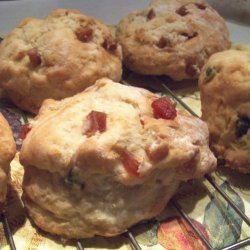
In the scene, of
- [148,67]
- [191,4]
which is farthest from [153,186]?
[191,4]

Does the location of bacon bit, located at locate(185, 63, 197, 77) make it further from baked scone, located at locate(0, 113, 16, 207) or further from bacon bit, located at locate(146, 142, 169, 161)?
baked scone, located at locate(0, 113, 16, 207)

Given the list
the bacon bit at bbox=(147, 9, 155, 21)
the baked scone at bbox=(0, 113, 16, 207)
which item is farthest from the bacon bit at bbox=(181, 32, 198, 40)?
the baked scone at bbox=(0, 113, 16, 207)

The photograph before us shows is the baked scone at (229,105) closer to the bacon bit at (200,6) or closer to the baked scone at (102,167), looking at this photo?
→ the baked scone at (102,167)

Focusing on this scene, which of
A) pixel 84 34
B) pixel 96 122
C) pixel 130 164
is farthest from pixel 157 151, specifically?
pixel 84 34


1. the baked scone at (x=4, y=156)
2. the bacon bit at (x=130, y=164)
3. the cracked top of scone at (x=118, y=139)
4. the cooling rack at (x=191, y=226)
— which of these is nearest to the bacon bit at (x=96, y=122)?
the cracked top of scone at (x=118, y=139)

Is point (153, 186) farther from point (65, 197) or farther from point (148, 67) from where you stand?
point (148, 67)
